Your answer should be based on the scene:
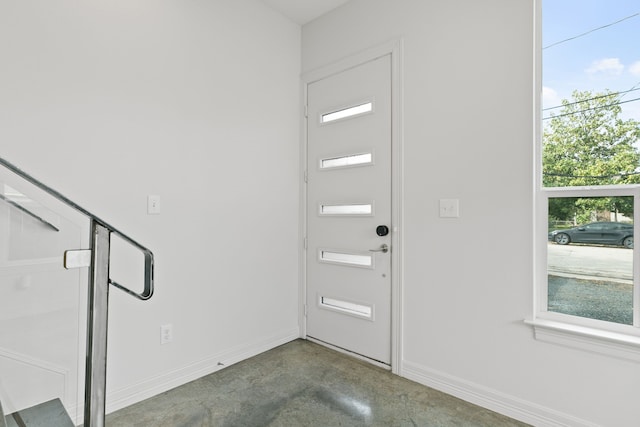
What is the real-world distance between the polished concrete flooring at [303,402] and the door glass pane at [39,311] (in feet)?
2.04

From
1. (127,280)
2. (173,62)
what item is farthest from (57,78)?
(127,280)

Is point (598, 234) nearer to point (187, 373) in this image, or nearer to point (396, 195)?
point (396, 195)

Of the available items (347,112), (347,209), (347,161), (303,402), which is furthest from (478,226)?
(303,402)

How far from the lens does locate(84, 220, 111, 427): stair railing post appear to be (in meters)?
1.42

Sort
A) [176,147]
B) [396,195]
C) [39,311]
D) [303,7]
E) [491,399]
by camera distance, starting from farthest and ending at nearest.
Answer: [303,7] → [396,195] → [176,147] → [491,399] → [39,311]

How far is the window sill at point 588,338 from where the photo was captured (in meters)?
1.66

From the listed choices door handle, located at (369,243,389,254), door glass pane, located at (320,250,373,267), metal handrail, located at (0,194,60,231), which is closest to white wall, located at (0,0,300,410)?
door glass pane, located at (320,250,373,267)

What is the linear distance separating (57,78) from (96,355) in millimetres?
1502

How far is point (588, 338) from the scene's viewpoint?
1.75 m

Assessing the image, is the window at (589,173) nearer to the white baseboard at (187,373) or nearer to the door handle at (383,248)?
the door handle at (383,248)

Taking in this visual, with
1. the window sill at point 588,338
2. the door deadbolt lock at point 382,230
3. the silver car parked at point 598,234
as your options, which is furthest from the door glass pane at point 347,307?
the silver car parked at point 598,234

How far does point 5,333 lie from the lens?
1264 millimetres

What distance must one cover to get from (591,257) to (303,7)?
2794 mm

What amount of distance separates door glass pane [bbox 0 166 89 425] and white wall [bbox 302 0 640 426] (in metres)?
1.97
